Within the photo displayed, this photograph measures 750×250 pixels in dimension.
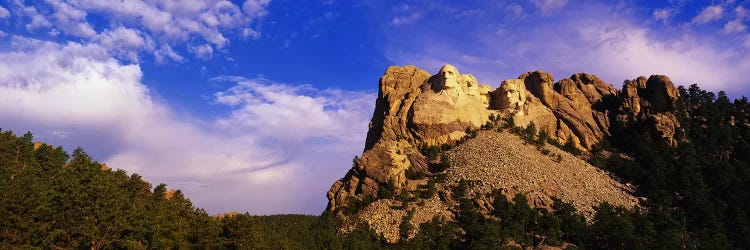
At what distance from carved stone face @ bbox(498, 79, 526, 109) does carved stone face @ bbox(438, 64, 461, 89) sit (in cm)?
1510

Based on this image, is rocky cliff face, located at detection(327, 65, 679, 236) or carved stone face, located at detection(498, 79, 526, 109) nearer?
rocky cliff face, located at detection(327, 65, 679, 236)

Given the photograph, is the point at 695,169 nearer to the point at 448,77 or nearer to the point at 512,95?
the point at 512,95

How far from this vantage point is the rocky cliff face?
103 meters

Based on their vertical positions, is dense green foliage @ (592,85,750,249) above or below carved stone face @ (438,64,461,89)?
below

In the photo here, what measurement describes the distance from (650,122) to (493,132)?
36512mm

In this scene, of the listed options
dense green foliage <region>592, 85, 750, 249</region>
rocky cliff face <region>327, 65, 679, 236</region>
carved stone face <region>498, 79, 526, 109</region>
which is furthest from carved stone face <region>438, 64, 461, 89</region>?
dense green foliage <region>592, 85, 750, 249</region>

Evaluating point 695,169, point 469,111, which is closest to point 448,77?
point 469,111

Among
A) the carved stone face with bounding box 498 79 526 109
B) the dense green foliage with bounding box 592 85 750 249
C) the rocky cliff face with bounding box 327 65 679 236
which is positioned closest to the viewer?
the dense green foliage with bounding box 592 85 750 249

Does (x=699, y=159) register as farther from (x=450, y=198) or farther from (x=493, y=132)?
(x=450, y=198)

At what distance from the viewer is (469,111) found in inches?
4690

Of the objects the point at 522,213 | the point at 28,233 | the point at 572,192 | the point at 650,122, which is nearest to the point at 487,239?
the point at 522,213

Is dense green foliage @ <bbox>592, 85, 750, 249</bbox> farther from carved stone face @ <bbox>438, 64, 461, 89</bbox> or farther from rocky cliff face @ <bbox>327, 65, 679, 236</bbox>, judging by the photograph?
carved stone face @ <bbox>438, 64, 461, 89</bbox>

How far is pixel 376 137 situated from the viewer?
12112cm

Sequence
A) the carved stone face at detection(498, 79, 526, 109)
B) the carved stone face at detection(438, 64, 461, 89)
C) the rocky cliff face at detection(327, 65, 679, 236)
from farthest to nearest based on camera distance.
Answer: the carved stone face at detection(498, 79, 526, 109) < the carved stone face at detection(438, 64, 461, 89) < the rocky cliff face at detection(327, 65, 679, 236)
